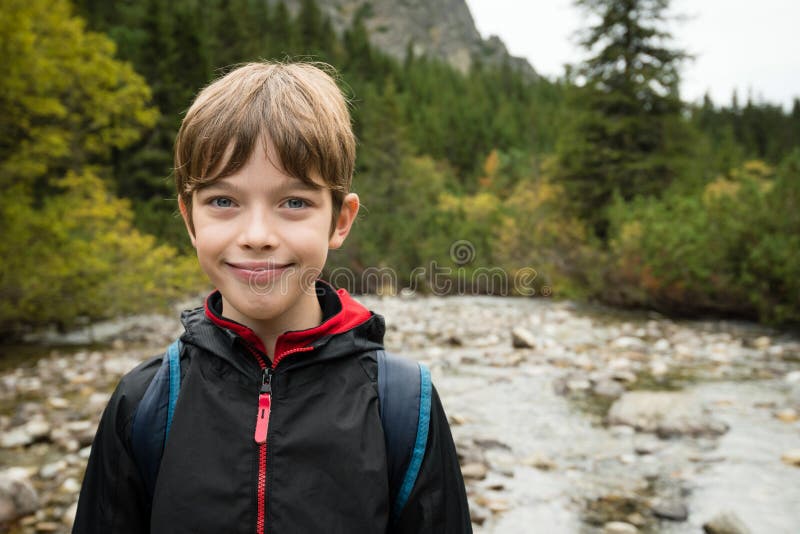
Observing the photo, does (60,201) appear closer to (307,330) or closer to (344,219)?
(344,219)

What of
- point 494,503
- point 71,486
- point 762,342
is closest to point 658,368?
point 762,342

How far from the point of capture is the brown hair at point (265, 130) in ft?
4.13

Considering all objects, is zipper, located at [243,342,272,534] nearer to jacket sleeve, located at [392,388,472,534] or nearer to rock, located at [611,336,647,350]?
jacket sleeve, located at [392,388,472,534]

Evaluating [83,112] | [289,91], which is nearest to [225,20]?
[83,112]

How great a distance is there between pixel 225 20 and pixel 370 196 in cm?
1650

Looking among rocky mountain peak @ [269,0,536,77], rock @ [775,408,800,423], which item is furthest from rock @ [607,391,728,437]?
rocky mountain peak @ [269,0,536,77]

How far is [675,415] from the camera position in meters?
4.51

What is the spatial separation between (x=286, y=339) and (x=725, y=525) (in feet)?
9.20

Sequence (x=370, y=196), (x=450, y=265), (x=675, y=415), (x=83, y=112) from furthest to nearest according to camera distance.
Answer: (x=370, y=196) < (x=450, y=265) < (x=83, y=112) < (x=675, y=415)

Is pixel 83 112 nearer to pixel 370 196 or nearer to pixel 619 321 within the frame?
pixel 619 321

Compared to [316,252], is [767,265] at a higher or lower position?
lower

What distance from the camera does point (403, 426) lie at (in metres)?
1.28

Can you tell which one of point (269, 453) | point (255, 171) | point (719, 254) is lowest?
point (719, 254)

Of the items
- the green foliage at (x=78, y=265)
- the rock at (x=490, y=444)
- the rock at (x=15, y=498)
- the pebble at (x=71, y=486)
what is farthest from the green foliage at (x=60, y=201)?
the rock at (x=490, y=444)
